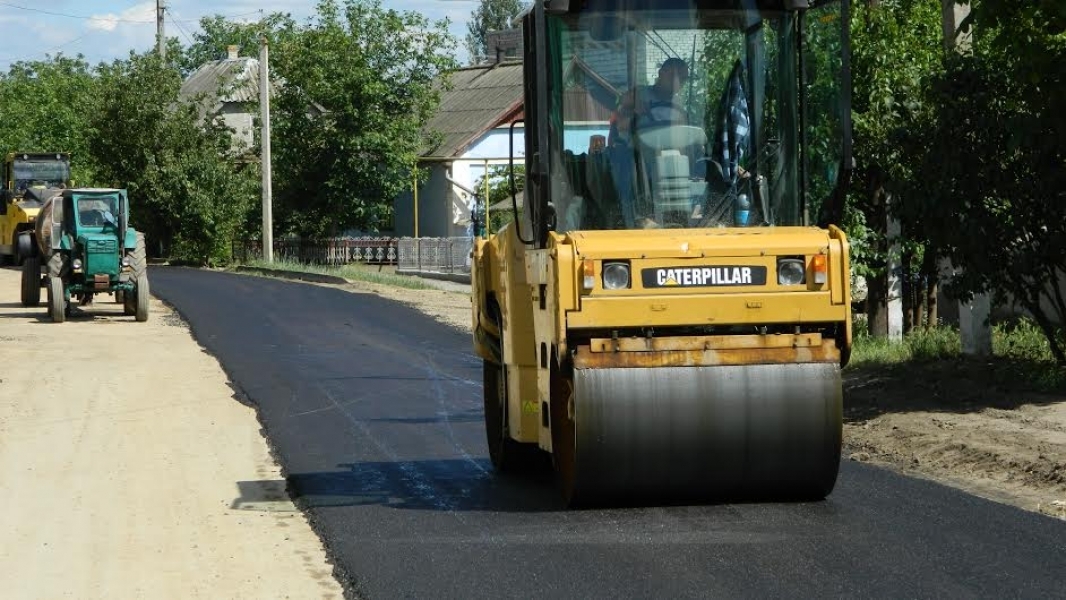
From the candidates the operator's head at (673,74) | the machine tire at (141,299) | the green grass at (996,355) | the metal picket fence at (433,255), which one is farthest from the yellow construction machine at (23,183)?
the operator's head at (673,74)

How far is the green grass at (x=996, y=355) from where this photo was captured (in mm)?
13945

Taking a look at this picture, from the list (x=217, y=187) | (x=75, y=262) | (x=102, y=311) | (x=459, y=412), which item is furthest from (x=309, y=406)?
(x=217, y=187)

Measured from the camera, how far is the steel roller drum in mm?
8641

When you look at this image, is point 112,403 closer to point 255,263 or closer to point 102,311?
point 102,311

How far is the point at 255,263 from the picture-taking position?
46.0 metres

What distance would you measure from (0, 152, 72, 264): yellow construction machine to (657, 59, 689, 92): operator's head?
38.9 meters

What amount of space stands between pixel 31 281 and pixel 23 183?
18.1 m

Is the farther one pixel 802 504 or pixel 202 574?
pixel 802 504

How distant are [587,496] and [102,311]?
23439mm

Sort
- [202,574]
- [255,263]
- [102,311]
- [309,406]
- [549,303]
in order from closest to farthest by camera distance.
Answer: [202,574] → [549,303] → [309,406] → [102,311] → [255,263]

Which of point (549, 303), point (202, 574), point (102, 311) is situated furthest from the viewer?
point (102, 311)

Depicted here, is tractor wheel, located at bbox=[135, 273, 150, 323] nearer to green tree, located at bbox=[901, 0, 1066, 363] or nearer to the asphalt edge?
the asphalt edge

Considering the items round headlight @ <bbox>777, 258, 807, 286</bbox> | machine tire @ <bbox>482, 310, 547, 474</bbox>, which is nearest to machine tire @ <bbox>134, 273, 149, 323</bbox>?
machine tire @ <bbox>482, 310, 547, 474</bbox>

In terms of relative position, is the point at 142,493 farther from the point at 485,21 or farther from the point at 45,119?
the point at 485,21
